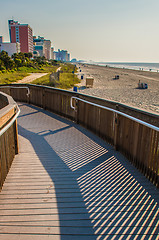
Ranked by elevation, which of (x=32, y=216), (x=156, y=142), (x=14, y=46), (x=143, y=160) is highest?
(x=14, y=46)

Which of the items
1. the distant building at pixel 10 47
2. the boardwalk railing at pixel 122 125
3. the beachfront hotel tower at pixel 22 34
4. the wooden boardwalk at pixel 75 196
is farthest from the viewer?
the beachfront hotel tower at pixel 22 34

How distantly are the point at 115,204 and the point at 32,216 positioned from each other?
121cm

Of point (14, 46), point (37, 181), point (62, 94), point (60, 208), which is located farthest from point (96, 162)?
point (14, 46)

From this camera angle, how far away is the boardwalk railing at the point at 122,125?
3939 mm

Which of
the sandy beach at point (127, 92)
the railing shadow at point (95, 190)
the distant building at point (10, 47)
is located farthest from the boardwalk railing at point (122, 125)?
the distant building at point (10, 47)

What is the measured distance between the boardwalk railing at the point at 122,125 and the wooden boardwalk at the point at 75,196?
26cm

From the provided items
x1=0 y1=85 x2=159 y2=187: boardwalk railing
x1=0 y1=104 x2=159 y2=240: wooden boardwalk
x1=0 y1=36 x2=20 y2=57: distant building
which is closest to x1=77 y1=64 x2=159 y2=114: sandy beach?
x1=0 y1=85 x2=159 y2=187: boardwalk railing

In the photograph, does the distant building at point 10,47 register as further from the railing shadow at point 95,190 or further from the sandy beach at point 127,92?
the railing shadow at point 95,190

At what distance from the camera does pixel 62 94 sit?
334 inches

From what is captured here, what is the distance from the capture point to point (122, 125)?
5.05 metres

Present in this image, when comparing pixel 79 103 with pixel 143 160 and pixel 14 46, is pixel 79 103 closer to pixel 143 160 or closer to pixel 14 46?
pixel 143 160

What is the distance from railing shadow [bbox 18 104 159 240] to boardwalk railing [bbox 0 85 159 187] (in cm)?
23

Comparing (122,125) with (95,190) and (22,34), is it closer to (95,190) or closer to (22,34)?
(95,190)

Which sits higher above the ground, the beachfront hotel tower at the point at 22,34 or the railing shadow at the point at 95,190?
the beachfront hotel tower at the point at 22,34
